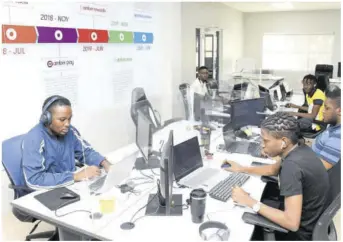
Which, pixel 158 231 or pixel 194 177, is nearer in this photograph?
pixel 158 231

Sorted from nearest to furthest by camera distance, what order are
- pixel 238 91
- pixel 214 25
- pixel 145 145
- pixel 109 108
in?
1. pixel 145 145
2. pixel 109 108
3. pixel 238 91
4. pixel 214 25

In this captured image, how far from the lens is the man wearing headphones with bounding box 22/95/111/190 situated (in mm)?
2090

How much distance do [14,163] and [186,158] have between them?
1.08 meters

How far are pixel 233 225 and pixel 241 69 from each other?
25.6ft

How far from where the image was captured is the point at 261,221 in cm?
166

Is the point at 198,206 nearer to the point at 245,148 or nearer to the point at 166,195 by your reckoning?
the point at 166,195

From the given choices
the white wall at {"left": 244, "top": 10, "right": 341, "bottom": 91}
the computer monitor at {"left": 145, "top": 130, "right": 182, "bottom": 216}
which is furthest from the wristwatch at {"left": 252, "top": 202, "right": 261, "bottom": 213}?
the white wall at {"left": 244, "top": 10, "right": 341, "bottom": 91}

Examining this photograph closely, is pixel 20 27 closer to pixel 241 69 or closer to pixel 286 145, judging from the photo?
pixel 286 145

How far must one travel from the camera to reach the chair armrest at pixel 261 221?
1.62 m

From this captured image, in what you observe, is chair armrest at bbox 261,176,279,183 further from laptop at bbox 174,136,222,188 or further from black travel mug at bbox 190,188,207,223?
black travel mug at bbox 190,188,207,223

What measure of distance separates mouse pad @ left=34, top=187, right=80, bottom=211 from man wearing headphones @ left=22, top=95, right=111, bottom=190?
0.07 meters

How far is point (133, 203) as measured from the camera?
1.90 m

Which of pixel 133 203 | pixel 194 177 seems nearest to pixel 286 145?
pixel 194 177

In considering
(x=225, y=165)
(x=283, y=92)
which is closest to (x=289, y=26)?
(x=283, y=92)
